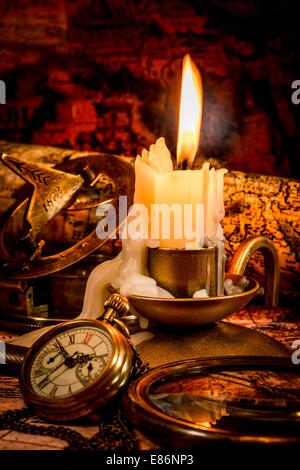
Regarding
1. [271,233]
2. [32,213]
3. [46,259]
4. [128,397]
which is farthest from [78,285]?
[271,233]

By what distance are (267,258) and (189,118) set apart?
18.1 inches

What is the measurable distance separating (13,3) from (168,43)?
0.90 m

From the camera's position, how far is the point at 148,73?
115 inches

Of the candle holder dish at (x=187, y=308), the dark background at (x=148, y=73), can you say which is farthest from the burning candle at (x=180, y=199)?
the dark background at (x=148, y=73)

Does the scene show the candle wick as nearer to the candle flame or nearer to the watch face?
the candle flame

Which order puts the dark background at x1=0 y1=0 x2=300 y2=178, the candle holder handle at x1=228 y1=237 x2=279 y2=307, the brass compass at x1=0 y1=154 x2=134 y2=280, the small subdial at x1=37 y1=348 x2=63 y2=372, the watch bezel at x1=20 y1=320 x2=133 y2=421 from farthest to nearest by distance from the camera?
the dark background at x1=0 y1=0 x2=300 y2=178, the brass compass at x1=0 y1=154 x2=134 y2=280, the candle holder handle at x1=228 y1=237 x2=279 y2=307, the small subdial at x1=37 y1=348 x2=63 y2=372, the watch bezel at x1=20 y1=320 x2=133 y2=421

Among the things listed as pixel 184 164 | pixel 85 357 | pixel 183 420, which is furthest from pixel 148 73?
pixel 183 420

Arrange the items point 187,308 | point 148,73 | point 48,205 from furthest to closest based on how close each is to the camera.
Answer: point 148,73 < point 48,205 < point 187,308

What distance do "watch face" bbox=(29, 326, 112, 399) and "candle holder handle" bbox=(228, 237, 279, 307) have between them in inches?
20.4

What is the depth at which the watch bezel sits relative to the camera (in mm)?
916

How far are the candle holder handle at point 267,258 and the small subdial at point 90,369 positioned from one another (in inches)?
21.7

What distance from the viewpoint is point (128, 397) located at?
89 centimetres

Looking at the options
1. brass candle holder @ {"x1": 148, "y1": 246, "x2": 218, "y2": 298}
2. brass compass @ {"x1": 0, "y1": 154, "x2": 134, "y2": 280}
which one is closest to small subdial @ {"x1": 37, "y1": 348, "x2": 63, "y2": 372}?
brass candle holder @ {"x1": 148, "y1": 246, "x2": 218, "y2": 298}

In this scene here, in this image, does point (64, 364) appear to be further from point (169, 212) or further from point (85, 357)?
point (169, 212)
